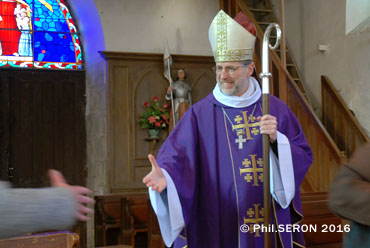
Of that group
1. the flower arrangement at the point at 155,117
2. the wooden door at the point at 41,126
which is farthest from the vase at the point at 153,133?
the wooden door at the point at 41,126

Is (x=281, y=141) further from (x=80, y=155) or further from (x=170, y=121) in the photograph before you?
(x=80, y=155)

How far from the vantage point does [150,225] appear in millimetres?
5398

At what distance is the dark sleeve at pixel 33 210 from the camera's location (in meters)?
1.29

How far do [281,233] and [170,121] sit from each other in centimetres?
624

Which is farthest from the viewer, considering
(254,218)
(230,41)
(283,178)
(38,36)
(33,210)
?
(38,36)

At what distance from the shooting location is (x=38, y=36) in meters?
9.54

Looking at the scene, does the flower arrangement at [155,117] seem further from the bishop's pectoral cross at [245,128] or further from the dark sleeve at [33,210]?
the dark sleeve at [33,210]

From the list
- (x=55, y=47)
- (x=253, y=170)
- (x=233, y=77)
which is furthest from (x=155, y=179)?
(x=55, y=47)

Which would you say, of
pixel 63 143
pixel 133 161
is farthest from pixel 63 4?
pixel 133 161

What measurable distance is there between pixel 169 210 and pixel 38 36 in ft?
24.9

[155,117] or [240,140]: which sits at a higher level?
[155,117]

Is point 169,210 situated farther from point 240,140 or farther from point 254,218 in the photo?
point 240,140

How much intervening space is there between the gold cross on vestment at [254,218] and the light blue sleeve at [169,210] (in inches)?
18.9

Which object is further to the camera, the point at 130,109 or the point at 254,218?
the point at 130,109
